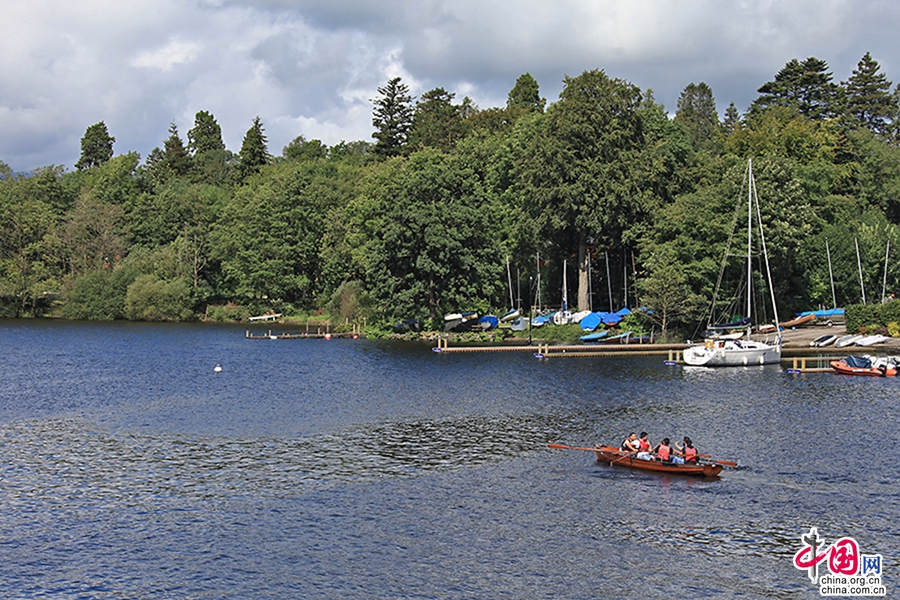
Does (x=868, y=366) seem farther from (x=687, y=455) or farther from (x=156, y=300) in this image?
(x=156, y=300)

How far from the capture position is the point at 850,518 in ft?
106

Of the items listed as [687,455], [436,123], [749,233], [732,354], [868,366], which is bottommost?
[687,455]

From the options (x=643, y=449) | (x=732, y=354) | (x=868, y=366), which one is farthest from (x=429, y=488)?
(x=868, y=366)

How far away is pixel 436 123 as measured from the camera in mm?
153750

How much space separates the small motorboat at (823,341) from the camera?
85.2 metres

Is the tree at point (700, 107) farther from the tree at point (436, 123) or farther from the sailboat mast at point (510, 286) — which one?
the sailboat mast at point (510, 286)

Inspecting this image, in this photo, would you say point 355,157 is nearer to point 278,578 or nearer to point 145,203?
point 145,203

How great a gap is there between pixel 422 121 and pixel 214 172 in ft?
201

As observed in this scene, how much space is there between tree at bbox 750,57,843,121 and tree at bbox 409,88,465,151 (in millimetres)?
53195

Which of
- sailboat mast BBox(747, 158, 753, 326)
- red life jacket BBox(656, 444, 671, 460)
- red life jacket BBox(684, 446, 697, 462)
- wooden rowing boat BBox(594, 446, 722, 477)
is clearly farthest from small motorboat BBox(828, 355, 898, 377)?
red life jacket BBox(656, 444, 671, 460)

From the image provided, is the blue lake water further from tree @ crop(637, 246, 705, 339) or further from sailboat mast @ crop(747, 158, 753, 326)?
tree @ crop(637, 246, 705, 339)

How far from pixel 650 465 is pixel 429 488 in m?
10.6
